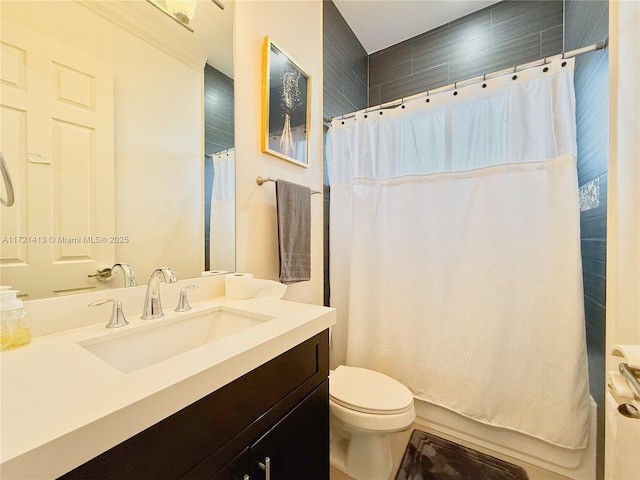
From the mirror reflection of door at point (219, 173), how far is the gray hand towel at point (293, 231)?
0.24 meters

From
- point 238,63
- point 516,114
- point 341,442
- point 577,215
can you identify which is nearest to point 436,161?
point 516,114

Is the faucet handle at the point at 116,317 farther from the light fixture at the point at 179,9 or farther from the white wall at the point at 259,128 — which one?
the light fixture at the point at 179,9

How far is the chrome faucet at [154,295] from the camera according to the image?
32.9 inches

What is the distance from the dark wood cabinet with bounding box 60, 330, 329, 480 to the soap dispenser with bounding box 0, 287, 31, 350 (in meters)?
0.44

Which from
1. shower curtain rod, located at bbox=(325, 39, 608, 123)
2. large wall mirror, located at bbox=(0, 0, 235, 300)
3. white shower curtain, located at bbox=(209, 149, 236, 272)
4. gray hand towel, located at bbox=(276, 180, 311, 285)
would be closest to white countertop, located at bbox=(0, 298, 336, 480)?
large wall mirror, located at bbox=(0, 0, 235, 300)

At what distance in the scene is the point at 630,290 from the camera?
84cm

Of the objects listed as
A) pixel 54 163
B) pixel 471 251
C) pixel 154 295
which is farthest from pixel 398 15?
pixel 154 295

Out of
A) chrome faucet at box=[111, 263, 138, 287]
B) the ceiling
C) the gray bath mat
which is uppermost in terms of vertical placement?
the ceiling

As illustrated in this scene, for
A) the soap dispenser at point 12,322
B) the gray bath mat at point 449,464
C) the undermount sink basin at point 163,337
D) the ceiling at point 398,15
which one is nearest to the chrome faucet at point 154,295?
the undermount sink basin at point 163,337

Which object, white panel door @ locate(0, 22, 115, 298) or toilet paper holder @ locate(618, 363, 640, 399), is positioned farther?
white panel door @ locate(0, 22, 115, 298)

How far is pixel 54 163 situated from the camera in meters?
0.74

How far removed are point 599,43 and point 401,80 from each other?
1229 millimetres

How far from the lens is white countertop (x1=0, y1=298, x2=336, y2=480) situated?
0.33 meters

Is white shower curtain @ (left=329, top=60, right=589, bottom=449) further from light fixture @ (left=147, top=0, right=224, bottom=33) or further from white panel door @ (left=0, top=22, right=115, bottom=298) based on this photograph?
white panel door @ (left=0, top=22, right=115, bottom=298)
